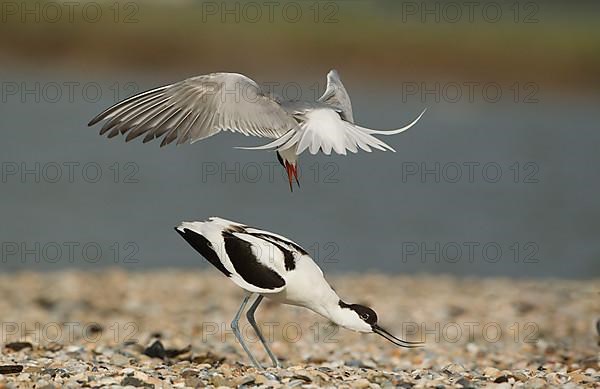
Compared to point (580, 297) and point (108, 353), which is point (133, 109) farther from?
point (580, 297)

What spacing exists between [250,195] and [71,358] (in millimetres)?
9387

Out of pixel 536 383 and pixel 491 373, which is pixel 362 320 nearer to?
pixel 491 373

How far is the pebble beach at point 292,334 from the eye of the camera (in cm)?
571

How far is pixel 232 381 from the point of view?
18.0ft

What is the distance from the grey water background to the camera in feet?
42.1

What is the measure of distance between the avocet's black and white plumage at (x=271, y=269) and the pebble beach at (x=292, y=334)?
1.03 feet

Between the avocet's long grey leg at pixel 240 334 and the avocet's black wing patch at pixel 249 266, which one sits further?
the avocet's long grey leg at pixel 240 334

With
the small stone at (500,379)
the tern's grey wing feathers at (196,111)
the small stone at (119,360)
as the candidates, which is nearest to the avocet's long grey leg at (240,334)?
the small stone at (119,360)

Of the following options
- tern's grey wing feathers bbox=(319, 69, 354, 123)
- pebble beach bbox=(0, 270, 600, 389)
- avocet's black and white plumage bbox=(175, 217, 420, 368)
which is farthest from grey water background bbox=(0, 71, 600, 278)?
avocet's black and white plumage bbox=(175, 217, 420, 368)

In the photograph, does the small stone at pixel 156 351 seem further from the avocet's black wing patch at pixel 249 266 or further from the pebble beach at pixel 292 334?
the avocet's black wing patch at pixel 249 266

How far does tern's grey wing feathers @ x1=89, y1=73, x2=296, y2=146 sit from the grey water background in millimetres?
5525

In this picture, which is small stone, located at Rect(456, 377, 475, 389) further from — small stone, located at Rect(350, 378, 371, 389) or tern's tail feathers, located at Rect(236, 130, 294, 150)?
tern's tail feathers, located at Rect(236, 130, 294, 150)

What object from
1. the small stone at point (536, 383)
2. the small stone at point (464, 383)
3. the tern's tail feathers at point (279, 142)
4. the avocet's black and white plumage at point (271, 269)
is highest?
the tern's tail feathers at point (279, 142)

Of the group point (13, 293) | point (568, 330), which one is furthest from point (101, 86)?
point (568, 330)
